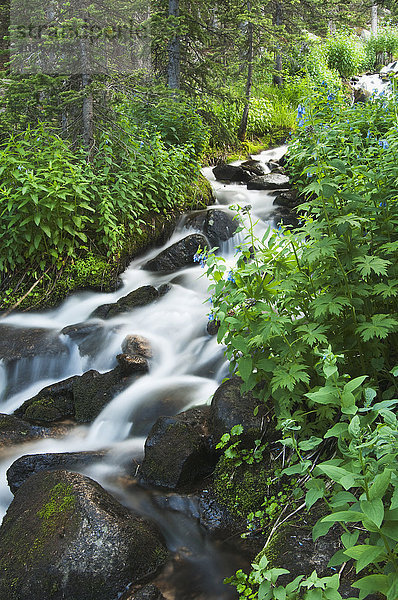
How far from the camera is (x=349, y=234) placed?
291cm

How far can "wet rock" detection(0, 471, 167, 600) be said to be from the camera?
2953mm

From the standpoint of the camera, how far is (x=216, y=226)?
848cm

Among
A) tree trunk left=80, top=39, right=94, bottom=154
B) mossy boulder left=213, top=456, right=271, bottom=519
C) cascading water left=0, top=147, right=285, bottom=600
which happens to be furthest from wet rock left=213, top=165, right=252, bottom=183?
mossy boulder left=213, top=456, right=271, bottom=519

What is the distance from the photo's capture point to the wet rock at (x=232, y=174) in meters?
11.1

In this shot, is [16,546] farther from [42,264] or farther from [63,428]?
[42,264]

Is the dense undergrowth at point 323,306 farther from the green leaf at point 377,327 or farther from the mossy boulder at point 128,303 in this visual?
the mossy boulder at point 128,303

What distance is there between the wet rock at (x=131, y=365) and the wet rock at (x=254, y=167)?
7048mm

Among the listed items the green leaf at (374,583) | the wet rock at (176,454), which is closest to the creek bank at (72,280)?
the wet rock at (176,454)

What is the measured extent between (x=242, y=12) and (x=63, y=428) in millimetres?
9881

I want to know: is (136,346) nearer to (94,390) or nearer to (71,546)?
(94,390)

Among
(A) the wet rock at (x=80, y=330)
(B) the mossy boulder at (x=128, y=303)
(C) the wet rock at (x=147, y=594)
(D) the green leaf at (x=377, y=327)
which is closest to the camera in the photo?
(D) the green leaf at (x=377, y=327)

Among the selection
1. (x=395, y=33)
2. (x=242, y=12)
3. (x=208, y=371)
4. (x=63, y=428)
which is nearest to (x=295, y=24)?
(x=242, y=12)

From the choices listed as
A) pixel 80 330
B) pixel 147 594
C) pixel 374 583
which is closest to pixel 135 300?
pixel 80 330

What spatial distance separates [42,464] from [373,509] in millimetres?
3360
